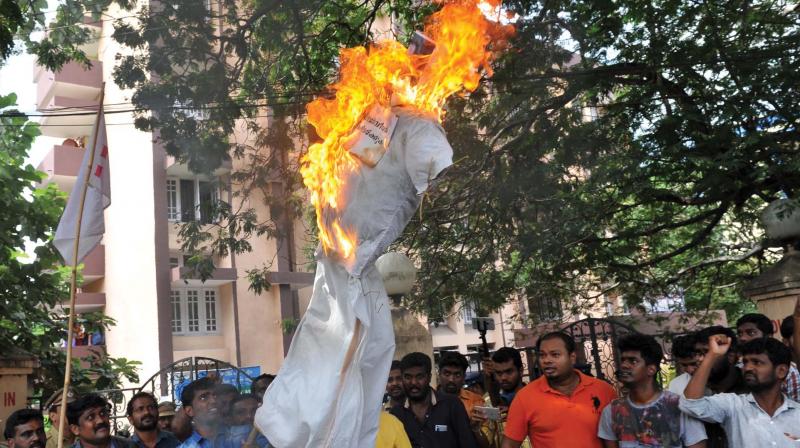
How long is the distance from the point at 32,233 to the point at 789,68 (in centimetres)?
929

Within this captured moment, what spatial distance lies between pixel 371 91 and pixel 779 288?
5.12 m

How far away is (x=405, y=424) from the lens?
5.10m

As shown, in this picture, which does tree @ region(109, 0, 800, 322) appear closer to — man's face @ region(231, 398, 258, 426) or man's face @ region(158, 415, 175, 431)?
man's face @ region(158, 415, 175, 431)

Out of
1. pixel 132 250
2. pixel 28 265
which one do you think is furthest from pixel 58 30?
pixel 132 250

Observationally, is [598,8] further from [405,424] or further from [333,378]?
[333,378]

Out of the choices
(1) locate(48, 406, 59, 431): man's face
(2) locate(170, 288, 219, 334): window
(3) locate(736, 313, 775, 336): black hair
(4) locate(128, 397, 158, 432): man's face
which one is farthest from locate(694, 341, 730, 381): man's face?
(2) locate(170, 288, 219, 334): window

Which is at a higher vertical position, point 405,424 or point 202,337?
point 202,337

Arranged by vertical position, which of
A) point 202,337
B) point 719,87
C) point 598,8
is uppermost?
point 598,8

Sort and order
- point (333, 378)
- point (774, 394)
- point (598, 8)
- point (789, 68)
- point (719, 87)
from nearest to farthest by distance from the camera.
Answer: point (333, 378) → point (774, 394) → point (789, 68) → point (598, 8) → point (719, 87)

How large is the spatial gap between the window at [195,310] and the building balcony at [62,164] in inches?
181

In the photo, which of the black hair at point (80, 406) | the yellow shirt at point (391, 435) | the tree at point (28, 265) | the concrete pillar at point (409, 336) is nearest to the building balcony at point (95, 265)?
the tree at point (28, 265)

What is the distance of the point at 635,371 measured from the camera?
4.30 m

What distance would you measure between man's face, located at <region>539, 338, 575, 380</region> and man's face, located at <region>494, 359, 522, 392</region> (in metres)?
1.36

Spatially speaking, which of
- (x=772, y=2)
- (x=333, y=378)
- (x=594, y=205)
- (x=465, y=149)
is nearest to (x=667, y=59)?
(x=772, y=2)
